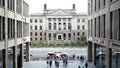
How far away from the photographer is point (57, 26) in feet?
429

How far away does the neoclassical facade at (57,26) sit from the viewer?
129 meters

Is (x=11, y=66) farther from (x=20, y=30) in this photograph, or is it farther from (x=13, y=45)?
(x=20, y=30)

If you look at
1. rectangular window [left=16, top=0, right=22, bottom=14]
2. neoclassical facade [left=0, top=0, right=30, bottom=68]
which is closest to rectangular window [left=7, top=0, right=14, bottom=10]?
neoclassical facade [left=0, top=0, right=30, bottom=68]

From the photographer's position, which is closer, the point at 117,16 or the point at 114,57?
the point at 117,16

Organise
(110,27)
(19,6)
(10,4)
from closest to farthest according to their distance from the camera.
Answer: (110,27) → (10,4) → (19,6)

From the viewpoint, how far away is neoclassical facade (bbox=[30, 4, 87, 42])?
423 ft

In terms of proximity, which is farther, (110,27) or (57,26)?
(57,26)

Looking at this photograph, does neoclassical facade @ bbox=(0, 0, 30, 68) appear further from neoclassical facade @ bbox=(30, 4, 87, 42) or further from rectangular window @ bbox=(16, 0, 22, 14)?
neoclassical facade @ bbox=(30, 4, 87, 42)

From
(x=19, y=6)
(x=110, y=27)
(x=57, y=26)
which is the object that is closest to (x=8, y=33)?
(x=19, y=6)

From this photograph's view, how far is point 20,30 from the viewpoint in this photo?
142 ft

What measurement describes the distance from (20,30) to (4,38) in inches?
493

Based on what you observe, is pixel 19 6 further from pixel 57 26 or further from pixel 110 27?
pixel 57 26

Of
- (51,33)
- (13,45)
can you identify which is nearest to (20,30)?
(13,45)

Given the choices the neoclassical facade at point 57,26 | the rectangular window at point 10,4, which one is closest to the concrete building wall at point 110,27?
the rectangular window at point 10,4
